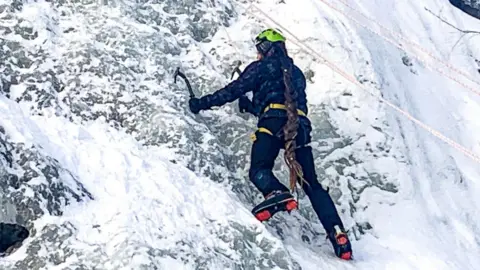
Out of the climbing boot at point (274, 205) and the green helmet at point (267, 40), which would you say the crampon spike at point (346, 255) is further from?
the green helmet at point (267, 40)

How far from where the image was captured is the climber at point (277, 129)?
23.3 ft

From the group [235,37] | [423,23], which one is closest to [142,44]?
[235,37]

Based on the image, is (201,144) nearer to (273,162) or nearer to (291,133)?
(273,162)

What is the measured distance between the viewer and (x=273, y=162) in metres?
7.46

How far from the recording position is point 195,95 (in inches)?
334

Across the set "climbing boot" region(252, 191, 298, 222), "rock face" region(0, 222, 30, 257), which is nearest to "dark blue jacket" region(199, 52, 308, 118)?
"climbing boot" region(252, 191, 298, 222)

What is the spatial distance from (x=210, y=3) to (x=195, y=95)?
159 centimetres

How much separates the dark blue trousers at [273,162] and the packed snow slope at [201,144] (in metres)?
0.35

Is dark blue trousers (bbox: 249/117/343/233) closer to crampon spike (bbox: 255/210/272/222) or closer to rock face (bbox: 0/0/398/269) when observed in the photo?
crampon spike (bbox: 255/210/272/222)

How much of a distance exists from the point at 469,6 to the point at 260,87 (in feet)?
21.8

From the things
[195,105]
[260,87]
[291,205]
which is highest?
[260,87]

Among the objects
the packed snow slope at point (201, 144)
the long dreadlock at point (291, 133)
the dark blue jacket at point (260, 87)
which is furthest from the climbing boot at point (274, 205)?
the dark blue jacket at point (260, 87)

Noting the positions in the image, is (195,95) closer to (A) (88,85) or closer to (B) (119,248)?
(A) (88,85)

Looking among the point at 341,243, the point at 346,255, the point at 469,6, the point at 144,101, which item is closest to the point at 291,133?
the point at 341,243
